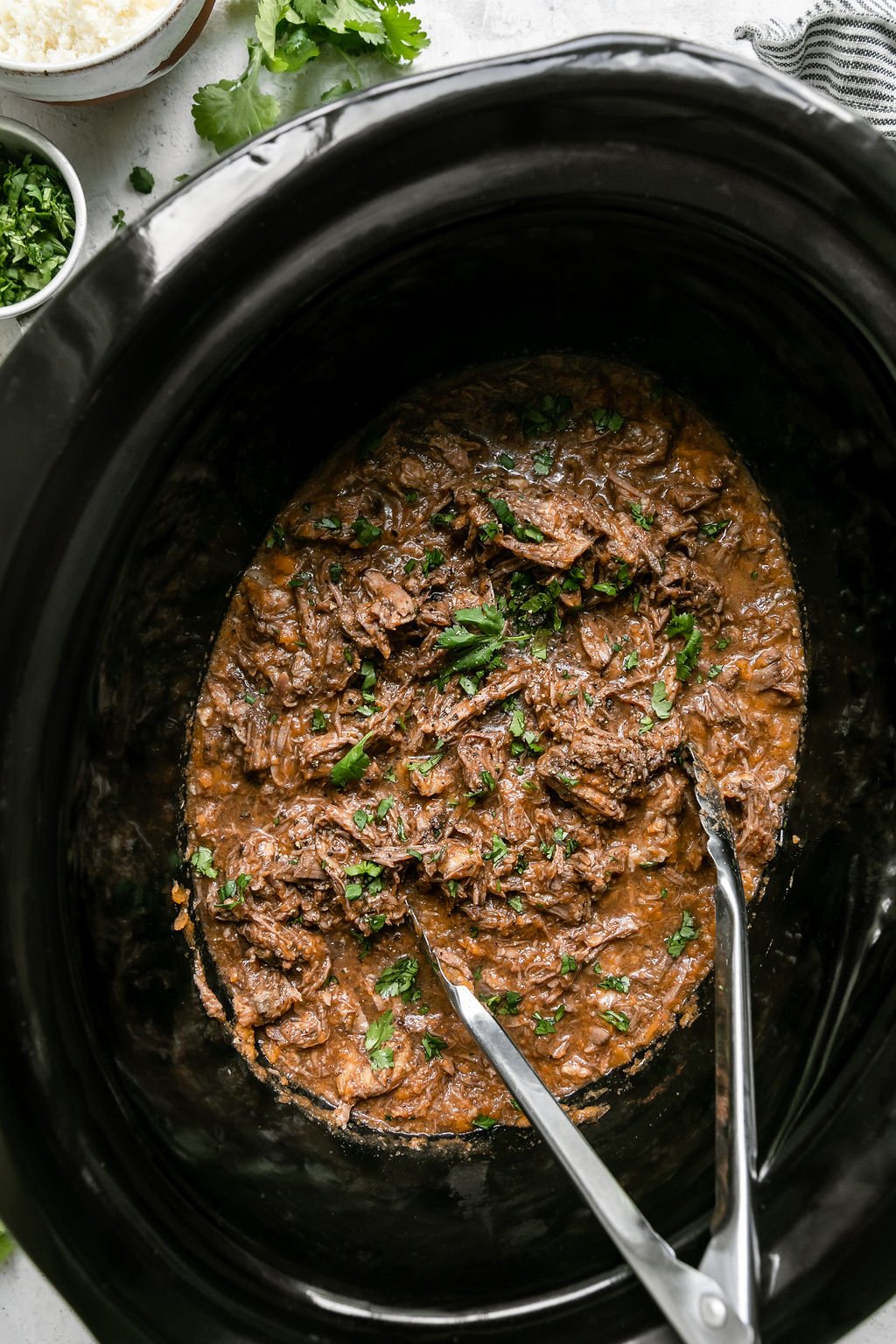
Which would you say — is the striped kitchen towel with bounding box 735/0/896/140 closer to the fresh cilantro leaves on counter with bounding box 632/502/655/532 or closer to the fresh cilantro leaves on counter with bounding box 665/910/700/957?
the fresh cilantro leaves on counter with bounding box 632/502/655/532

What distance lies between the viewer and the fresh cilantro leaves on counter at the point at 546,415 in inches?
117

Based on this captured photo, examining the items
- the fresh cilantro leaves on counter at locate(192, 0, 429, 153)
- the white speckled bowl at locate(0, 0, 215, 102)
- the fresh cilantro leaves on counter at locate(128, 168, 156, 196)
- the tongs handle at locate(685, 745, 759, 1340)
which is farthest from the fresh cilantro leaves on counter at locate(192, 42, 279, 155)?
the tongs handle at locate(685, 745, 759, 1340)

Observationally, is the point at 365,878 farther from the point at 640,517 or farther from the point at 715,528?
the point at 715,528

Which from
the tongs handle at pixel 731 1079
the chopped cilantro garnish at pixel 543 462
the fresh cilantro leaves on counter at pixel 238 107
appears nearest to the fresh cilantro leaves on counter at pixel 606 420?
the chopped cilantro garnish at pixel 543 462

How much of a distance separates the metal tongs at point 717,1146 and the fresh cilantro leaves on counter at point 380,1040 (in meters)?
0.24

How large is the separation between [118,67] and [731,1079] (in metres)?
2.95

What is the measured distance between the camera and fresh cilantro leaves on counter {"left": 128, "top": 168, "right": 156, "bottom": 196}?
294cm

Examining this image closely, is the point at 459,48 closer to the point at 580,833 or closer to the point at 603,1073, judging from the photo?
the point at 580,833

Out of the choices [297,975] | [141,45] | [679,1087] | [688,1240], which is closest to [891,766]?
[679,1087]

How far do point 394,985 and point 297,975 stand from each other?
277 millimetres

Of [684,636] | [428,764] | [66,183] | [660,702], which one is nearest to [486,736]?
[428,764]

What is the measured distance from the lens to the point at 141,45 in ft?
8.66

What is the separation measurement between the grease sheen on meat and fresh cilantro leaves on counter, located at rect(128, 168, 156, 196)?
993 millimetres

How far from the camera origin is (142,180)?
2947 mm
